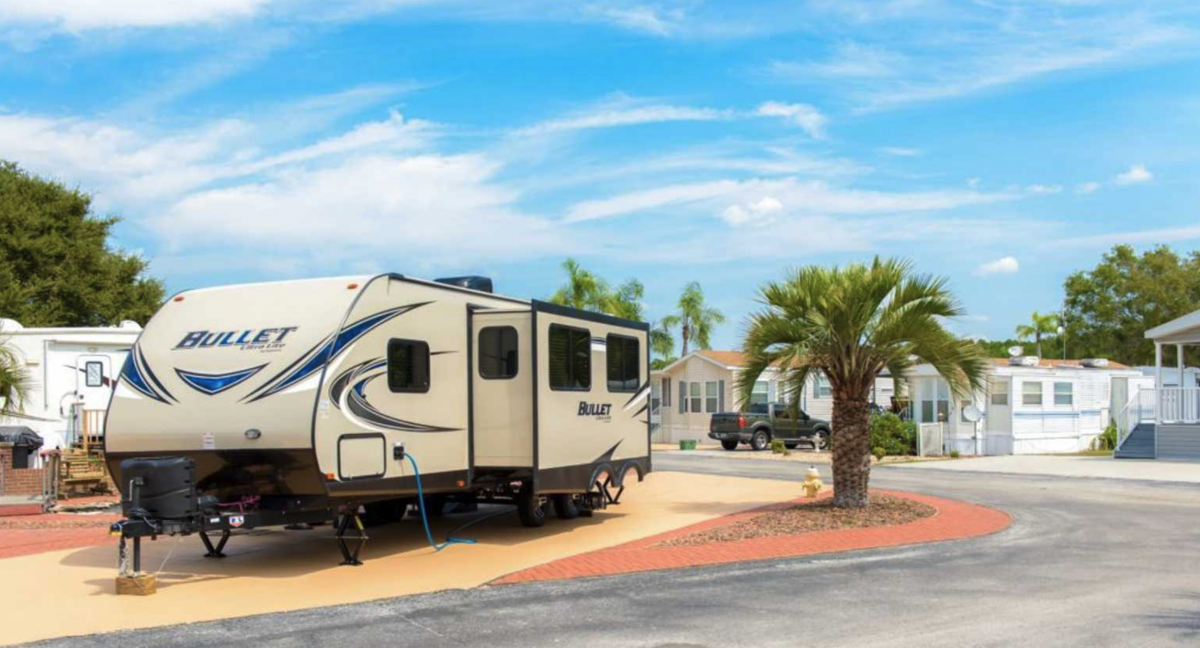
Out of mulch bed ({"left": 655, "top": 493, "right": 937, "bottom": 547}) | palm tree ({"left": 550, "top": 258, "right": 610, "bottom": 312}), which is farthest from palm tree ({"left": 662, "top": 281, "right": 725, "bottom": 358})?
mulch bed ({"left": 655, "top": 493, "right": 937, "bottom": 547})

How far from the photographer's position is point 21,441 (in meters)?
17.7

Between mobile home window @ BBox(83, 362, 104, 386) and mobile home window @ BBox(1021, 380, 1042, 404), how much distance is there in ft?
74.6

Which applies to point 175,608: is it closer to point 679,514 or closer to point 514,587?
point 514,587

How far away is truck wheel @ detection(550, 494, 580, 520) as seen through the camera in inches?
559

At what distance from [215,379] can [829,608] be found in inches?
232

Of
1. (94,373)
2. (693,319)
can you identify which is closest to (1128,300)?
(693,319)

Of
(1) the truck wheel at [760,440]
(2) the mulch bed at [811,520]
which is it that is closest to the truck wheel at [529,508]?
(2) the mulch bed at [811,520]

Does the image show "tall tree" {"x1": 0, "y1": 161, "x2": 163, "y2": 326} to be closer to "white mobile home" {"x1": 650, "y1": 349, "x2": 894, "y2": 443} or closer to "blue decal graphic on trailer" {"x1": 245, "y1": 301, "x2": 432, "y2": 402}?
"white mobile home" {"x1": 650, "y1": 349, "x2": 894, "y2": 443}

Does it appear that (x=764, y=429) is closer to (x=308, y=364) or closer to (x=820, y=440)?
(x=820, y=440)

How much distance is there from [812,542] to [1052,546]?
2617mm

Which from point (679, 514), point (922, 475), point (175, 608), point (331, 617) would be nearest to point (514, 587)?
point (331, 617)

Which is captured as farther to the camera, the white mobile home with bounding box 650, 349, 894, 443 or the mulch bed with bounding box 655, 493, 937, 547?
the white mobile home with bounding box 650, 349, 894, 443

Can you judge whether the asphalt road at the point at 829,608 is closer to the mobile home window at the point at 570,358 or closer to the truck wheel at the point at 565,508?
the mobile home window at the point at 570,358

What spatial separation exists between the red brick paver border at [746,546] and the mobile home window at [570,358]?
6.41ft
